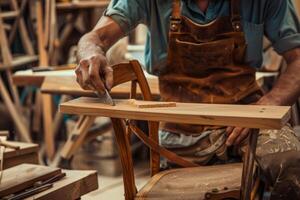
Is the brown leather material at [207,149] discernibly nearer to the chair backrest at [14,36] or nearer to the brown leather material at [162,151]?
the brown leather material at [162,151]

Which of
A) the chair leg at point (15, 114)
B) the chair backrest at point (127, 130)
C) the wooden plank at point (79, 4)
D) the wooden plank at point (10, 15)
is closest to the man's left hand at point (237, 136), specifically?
the chair backrest at point (127, 130)

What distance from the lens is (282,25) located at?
196 cm

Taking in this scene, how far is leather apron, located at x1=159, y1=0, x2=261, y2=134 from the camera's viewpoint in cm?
191

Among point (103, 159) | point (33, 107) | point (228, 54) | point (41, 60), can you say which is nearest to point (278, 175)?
point (228, 54)

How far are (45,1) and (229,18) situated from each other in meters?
2.47

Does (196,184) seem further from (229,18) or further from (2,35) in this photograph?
(2,35)

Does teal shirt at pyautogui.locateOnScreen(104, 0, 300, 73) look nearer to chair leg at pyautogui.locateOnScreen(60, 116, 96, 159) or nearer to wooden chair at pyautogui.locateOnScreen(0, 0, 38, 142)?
chair leg at pyautogui.locateOnScreen(60, 116, 96, 159)

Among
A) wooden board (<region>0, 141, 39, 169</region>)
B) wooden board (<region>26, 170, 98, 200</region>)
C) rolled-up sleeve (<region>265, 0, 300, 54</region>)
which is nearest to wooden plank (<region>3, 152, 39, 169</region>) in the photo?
wooden board (<region>0, 141, 39, 169</region>)

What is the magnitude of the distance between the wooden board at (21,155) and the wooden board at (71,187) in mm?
284

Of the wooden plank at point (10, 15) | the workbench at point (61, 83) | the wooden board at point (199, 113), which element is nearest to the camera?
the wooden board at point (199, 113)

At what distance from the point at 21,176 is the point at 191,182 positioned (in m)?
0.69

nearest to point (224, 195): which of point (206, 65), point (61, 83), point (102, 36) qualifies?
Answer: point (206, 65)

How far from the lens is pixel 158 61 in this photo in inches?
79.0

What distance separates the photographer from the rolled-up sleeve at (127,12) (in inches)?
74.2
